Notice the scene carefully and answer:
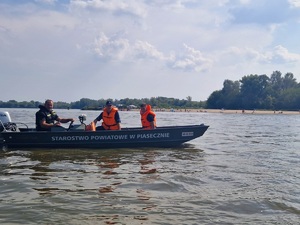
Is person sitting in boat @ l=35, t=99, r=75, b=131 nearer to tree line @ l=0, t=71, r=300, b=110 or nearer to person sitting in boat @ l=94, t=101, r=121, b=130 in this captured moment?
person sitting in boat @ l=94, t=101, r=121, b=130

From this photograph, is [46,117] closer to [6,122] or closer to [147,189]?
[6,122]

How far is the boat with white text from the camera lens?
12.9 metres

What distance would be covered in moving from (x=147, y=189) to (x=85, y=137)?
21.4 feet

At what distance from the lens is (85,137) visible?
518 inches

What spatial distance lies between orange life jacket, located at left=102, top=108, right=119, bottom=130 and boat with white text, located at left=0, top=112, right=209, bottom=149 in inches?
14.3

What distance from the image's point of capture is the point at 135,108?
120 meters

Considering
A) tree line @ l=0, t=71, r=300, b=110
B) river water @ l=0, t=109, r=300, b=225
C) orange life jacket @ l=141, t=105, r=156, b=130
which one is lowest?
river water @ l=0, t=109, r=300, b=225

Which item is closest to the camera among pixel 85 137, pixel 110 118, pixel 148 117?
pixel 85 137

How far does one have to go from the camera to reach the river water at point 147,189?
5.42 meters

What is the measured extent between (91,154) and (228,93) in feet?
352

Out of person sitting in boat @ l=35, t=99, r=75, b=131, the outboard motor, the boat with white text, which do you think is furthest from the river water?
the outboard motor

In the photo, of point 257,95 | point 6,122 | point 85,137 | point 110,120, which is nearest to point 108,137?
point 110,120

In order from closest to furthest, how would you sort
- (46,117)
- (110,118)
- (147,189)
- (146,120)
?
(147,189) < (46,117) < (110,118) < (146,120)

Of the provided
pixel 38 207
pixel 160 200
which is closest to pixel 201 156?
pixel 160 200
